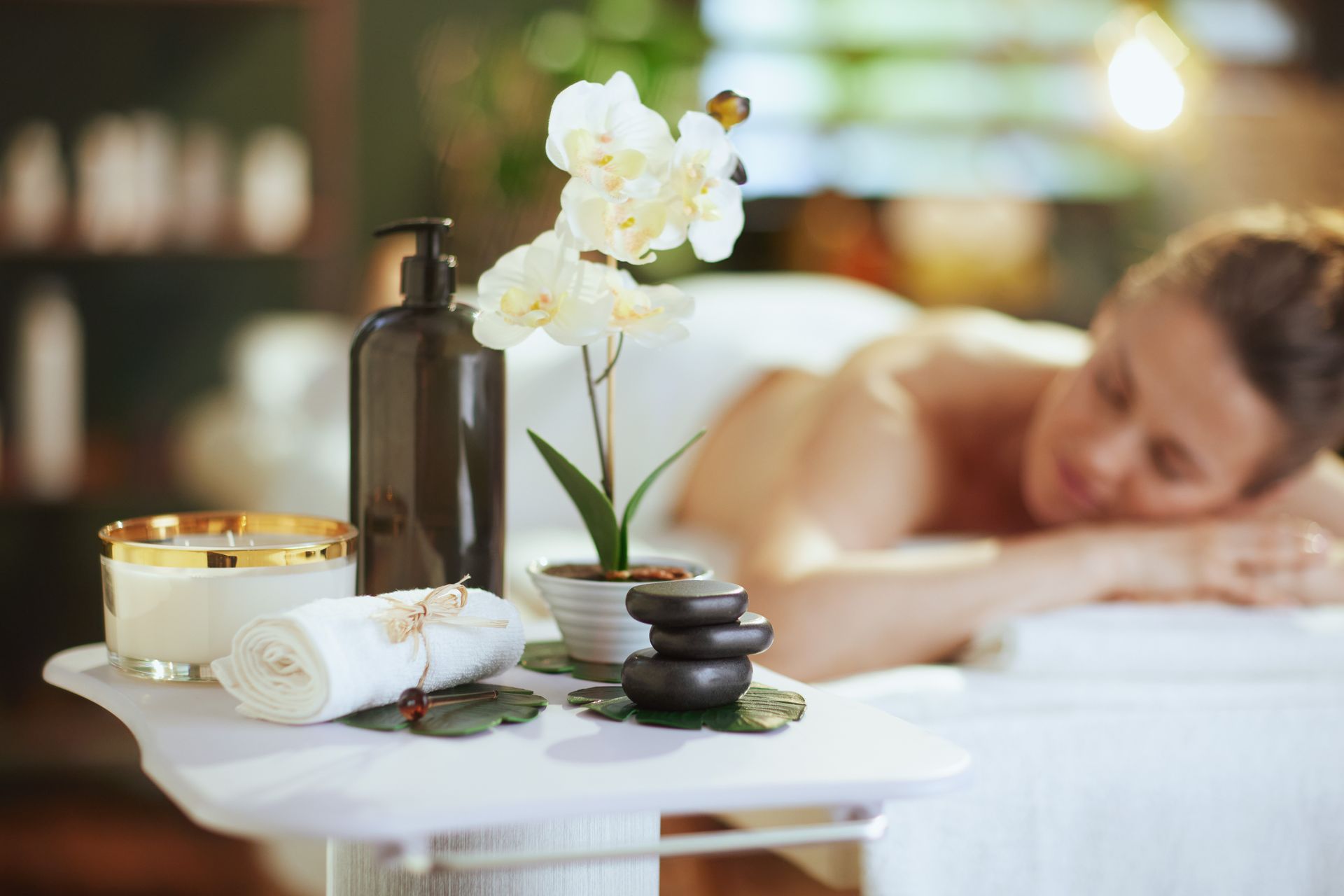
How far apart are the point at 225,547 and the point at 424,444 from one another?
136 mm

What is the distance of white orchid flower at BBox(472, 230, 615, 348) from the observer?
745mm

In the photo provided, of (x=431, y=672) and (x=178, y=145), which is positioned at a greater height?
(x=178, y=145)

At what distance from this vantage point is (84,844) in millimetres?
2318

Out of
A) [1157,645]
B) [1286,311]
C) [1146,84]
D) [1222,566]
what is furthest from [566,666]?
[1146,84]

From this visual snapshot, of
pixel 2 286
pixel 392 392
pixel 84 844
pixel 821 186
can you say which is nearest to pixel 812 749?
pixel 392 392

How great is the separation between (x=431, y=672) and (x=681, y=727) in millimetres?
146

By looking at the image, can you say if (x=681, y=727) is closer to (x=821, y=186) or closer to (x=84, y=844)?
(x=84, y=844)

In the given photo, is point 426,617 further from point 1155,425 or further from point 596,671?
point 1155,425

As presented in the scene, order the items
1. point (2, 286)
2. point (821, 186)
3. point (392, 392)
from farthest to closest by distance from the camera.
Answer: point (821, 186), point (2, 286), point (392, 392)

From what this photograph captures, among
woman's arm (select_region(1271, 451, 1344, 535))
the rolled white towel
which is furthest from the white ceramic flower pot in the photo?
woman's arm (select_region(1271, 451, 1344, 535))

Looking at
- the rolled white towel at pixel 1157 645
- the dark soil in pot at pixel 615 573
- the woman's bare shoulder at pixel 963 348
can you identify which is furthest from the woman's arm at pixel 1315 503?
the dark soil in pot at pixel 615 573

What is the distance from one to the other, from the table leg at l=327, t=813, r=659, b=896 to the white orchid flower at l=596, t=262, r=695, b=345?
0.28 metres

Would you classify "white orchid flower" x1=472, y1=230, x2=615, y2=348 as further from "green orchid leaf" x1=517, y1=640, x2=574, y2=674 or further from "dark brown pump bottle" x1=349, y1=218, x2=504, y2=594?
"green orchid leaf" x1=517, y1=640, x2=574, y2=674

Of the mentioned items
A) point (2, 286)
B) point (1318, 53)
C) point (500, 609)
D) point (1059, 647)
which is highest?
point (1318, 53)
